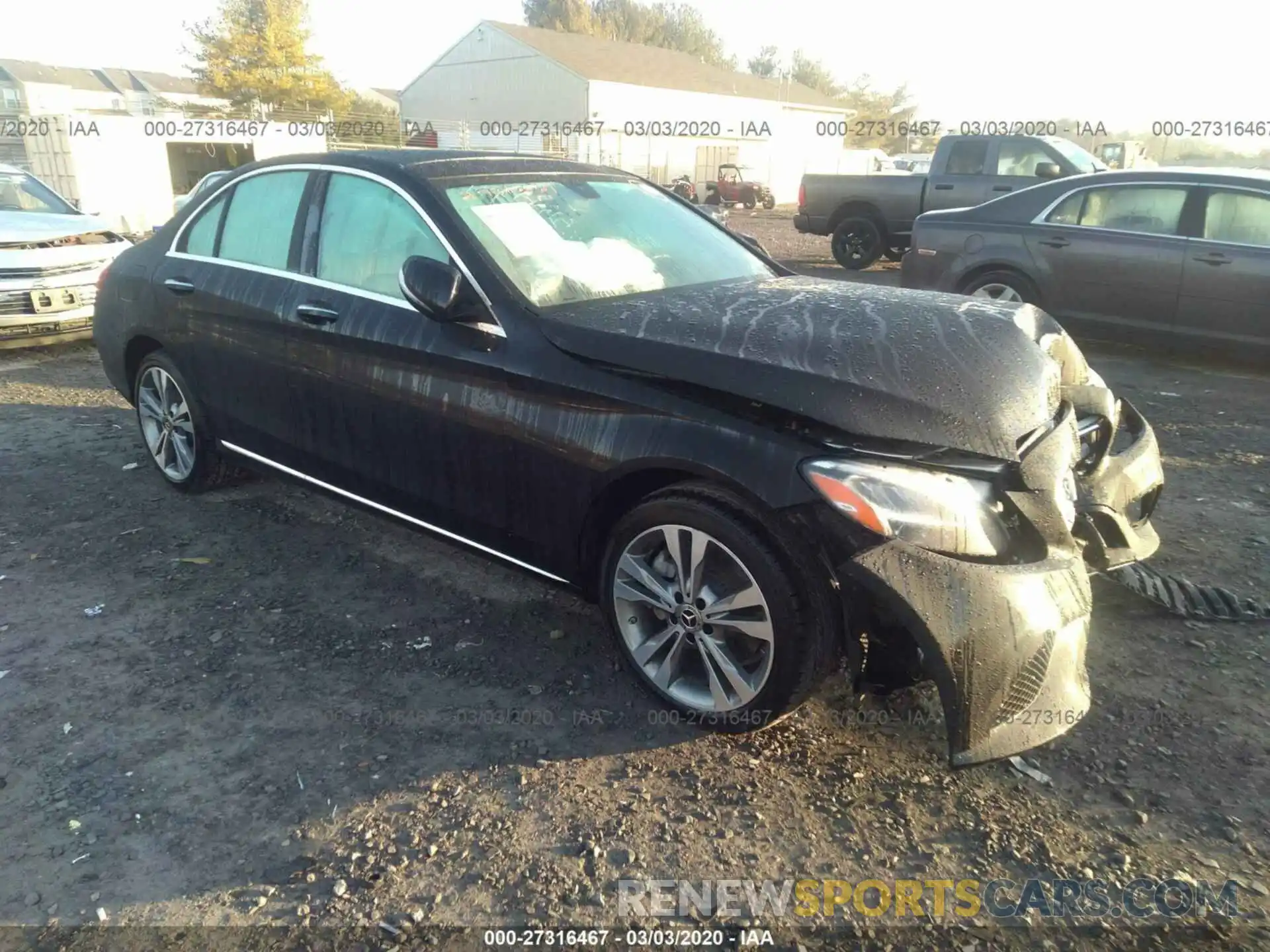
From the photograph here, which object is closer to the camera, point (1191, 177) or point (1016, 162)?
point (1191, 177)

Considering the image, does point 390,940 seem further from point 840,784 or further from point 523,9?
point 523,9

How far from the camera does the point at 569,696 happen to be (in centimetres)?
316

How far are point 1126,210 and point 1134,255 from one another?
17.5 inches

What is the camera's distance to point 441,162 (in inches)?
146

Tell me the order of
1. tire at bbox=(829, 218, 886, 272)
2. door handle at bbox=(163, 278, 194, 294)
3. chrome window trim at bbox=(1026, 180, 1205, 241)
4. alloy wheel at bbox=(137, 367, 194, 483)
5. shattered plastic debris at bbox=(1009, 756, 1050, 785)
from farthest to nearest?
1. tire at bbox=(829, 218, 886, 272)
2. chrome window trim at bbox=(1026, 180, 1205, 241)
3. alloy wheel at bbox=(137, 367, 194, 483)
4. door handle at bbox=(163, 278, 194, 294)
5. shattered plastic debris at bbox=(1009, 756, 1050, 785)

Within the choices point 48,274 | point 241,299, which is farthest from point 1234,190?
point 48,274

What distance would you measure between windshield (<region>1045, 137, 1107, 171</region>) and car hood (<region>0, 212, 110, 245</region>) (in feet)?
36.4

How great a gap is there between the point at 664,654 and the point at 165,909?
1540 millimetres

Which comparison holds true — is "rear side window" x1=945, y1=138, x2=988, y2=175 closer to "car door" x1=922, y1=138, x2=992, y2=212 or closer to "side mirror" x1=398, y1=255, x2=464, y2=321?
"car door" x1=922, y1=138, x2=992, y2=212

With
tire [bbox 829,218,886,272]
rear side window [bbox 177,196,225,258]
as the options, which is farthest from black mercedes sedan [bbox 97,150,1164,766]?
tire [bbox 829,218,886,272]

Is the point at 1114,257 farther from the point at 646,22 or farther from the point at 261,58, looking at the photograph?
the point at 646,22

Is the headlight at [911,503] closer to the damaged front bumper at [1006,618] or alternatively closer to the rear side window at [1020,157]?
the damaged front bumper at [1006,618]

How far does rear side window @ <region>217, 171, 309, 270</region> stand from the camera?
13.3ft

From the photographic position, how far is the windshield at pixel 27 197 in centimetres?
910
